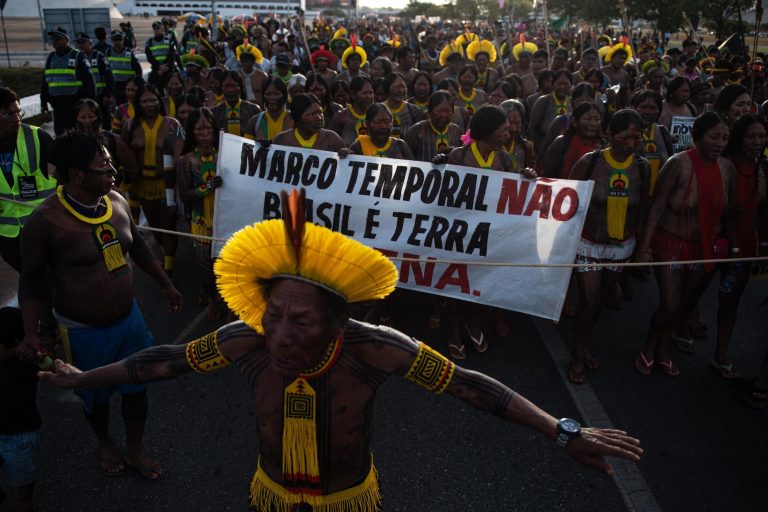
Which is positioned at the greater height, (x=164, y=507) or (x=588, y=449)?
(x=588, y=449)

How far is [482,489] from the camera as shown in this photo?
139 inches

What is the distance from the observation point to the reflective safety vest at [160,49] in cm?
1431

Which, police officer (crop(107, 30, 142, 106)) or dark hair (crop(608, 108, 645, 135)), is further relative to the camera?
police officer (crop(107, 30, 142, 106))

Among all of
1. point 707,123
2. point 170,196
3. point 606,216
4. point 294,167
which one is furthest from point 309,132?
point 707,123

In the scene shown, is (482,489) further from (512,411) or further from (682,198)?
(682,198)

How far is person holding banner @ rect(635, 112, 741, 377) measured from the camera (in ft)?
14.7

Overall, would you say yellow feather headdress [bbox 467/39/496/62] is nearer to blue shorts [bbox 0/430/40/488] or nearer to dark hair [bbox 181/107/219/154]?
dark hair [bbox 181/107/219/154]

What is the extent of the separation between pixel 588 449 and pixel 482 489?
1.62 meters

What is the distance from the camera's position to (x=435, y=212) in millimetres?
4832

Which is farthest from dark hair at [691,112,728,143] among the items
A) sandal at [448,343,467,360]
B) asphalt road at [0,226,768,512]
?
sandal at [448,343,467,360]

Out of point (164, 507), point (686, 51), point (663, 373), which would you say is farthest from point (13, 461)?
point (686, 51)

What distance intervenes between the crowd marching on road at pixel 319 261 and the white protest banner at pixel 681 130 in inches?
0.9

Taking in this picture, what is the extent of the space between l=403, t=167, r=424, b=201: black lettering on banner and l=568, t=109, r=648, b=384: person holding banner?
48.0 inches

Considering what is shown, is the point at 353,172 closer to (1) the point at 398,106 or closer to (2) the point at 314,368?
(1) the point at 398,106
